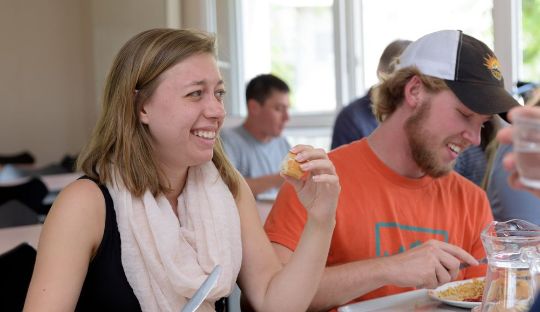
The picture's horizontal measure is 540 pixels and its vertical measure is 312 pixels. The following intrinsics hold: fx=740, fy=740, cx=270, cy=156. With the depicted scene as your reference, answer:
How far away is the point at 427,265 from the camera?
1.62 metres

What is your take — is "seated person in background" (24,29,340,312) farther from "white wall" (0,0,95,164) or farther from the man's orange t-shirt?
"white wall" (0,0,95,164)

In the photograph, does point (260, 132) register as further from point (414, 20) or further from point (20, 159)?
point (20, 159)

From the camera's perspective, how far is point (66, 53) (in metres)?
8.25

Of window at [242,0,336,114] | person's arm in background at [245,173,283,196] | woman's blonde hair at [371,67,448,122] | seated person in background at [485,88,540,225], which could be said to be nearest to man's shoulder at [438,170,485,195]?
seated person in background at [485,88,540,225]

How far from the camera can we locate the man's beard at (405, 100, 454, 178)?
6.29ft

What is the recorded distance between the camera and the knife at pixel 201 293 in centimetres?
139

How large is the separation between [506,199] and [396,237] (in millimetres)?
544

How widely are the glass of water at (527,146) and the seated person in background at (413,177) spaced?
102 cm

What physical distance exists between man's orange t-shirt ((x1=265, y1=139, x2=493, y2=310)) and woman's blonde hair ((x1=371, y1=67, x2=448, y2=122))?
134 millimetres

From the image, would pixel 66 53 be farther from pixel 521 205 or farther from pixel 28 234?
pixel 521 205

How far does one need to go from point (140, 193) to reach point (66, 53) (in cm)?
697

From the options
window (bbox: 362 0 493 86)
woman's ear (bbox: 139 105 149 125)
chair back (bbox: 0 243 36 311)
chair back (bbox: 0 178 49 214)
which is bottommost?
chair back (bbox: 0 178 49 214)

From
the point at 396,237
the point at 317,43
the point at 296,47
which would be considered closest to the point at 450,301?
the point at 396,237

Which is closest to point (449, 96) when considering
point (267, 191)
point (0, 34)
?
point (267, 191)
